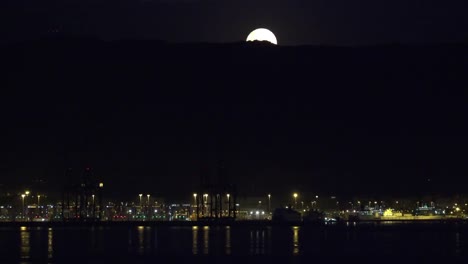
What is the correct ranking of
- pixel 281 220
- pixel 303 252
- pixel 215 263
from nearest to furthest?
pixel 215 263
pixel 303 252
pixel 281 220

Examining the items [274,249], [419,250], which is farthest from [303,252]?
[419,250]

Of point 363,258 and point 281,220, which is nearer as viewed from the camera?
point 363,258

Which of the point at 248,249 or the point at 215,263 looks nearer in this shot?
the point at 215,263

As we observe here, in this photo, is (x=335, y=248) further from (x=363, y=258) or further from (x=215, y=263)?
(x=215, y=263)

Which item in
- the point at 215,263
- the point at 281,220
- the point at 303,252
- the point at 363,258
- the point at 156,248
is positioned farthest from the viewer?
the point at 281,220

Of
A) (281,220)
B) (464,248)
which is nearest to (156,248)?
(464,248)

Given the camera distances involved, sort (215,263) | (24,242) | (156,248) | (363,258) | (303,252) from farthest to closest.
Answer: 1. (24,242)
2. (156,248)
3. (303,252)
4. (363,258)
5. (215,263)

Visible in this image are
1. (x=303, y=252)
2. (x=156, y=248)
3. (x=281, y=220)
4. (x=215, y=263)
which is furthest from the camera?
(x=281, y=220)

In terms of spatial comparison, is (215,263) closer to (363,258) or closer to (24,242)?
(363,258)
